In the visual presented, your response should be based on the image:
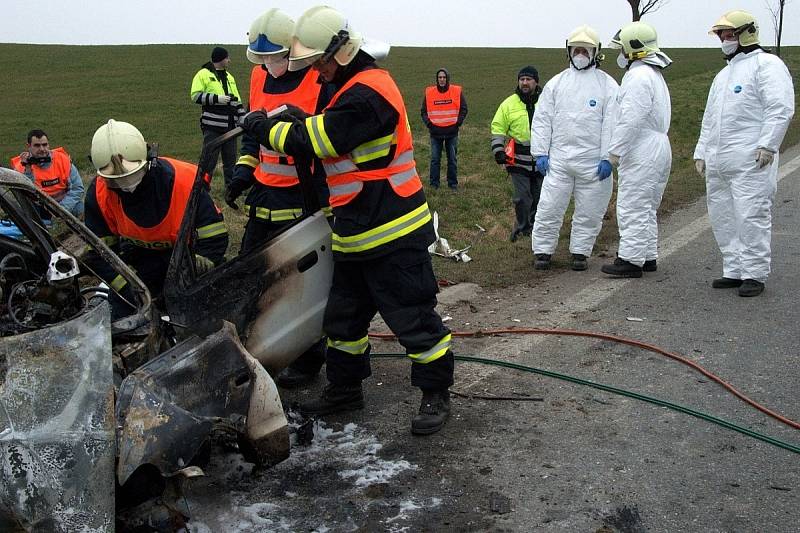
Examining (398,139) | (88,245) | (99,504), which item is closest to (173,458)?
(99,504)

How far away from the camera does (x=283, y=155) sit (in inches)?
194

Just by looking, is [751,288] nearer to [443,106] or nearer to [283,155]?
[283,155]

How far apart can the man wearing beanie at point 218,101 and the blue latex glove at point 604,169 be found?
16.0 feet

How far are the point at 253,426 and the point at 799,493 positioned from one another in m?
2.29

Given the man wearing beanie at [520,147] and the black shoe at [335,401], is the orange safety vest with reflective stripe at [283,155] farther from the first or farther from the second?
the man wearing beanie at [520,147]

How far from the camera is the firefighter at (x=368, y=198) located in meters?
4.15

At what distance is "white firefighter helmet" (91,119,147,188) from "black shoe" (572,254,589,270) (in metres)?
4.30

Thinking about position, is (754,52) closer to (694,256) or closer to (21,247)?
(694,256)

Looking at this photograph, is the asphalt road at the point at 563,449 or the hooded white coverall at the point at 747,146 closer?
the asphalt road at the point at 563,449

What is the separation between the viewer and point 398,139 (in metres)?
4.32

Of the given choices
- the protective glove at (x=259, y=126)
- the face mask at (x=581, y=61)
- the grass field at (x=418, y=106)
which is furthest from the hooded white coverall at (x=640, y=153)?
the protective glove at (x=259, y=126)

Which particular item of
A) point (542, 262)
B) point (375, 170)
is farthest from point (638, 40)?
point (375, 170)

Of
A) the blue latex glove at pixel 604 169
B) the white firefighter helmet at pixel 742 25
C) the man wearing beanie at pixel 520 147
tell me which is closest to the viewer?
the white firefighter helmet at pixel 742 25

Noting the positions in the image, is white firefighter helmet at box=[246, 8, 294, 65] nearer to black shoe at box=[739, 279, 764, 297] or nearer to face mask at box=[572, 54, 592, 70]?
face mask at box=[572, 54, 592, 70]
